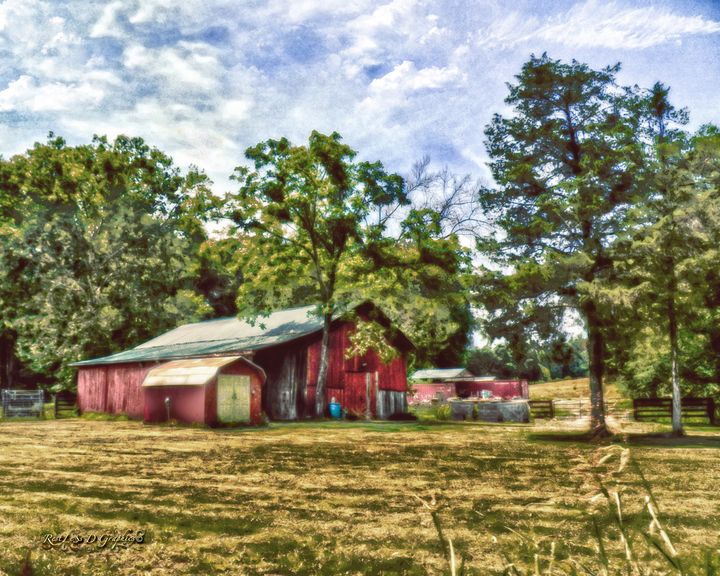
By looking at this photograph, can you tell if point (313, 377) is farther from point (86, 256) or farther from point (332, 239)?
point (86, 256)

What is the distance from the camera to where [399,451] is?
1388 centimetres

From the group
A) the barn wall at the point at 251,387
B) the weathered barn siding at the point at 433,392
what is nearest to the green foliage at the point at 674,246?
the barn wall at the point at 251,387

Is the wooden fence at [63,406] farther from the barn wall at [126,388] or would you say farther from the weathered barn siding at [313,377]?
the weathered barn siding at [313,377]

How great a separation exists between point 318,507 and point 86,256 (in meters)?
40.1

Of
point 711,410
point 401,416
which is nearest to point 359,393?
point 401,416

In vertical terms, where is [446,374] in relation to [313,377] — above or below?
below

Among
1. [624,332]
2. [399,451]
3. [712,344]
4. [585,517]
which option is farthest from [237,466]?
[712,344]

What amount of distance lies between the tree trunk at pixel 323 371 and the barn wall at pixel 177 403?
25.0 feet

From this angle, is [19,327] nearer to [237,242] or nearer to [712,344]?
[237,242]

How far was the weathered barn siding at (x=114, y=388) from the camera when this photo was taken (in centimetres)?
3039

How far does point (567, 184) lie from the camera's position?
1894 cm

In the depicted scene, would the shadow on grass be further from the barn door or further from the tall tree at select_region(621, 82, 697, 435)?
the barn door

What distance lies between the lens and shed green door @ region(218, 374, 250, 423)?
23.3m

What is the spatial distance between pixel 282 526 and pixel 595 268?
15.6 meters
